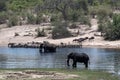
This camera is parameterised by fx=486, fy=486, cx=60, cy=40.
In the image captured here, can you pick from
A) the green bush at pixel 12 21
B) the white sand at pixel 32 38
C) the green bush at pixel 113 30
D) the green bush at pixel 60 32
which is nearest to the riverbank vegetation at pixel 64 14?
the green bush at pixel 12 21

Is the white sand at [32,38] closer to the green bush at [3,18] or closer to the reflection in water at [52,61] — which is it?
the green bush at [3,18]

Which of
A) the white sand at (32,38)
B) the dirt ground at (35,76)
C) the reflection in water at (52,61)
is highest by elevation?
the dirt ground at (35,76)

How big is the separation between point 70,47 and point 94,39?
670cm

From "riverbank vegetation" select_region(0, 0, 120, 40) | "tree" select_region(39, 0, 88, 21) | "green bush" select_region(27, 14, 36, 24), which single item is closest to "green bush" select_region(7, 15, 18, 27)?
"riverbank vegetation" select_region(0, 0, 120, 40)

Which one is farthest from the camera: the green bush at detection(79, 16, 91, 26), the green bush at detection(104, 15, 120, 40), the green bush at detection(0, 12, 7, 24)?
the green bush at detection(0, 12, 7, 24)

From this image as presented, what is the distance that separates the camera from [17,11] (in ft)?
431

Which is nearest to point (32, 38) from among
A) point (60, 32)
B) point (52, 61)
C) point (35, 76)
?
point (60, 32)

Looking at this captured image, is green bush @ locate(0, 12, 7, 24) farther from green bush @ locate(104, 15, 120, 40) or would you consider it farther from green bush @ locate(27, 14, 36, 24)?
green bush @ locate(104, 15, 120, 40)

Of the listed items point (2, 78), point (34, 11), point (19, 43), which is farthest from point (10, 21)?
point (2, 78)

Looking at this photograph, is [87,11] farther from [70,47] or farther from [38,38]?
[70,47]

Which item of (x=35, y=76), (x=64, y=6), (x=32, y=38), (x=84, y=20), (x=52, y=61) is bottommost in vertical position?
(x=32, y=38)

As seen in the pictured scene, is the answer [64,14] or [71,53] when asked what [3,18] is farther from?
[71,53]

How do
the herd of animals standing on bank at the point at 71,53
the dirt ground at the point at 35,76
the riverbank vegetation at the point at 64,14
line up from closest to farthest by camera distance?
the dirt ground at the point at 35,76 < the herd of animals standing on bank at the point at 71,53 < the riverbank vegetation at the point at 64,14

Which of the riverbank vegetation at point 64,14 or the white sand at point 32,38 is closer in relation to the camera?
the white sand at point 32,38
